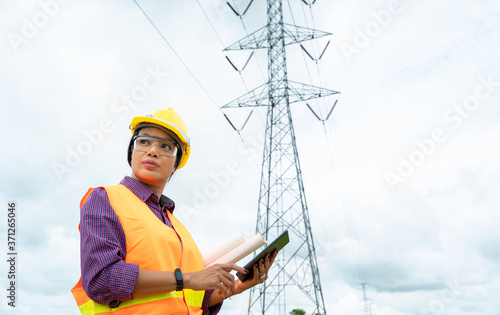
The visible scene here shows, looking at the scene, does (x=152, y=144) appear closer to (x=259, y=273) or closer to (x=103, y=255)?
(x=103, y=255)

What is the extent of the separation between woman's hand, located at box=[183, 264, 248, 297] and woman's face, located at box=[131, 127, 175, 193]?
592mm

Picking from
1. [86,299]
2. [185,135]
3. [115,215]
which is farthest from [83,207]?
[185,135]

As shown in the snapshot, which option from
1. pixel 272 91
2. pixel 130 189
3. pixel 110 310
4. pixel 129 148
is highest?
pixel 272 91

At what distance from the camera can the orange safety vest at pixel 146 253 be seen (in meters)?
1.72

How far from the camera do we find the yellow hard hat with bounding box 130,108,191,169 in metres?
2.25

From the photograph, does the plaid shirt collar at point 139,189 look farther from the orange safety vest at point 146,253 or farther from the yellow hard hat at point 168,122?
the yellow hard hat at point 168,122

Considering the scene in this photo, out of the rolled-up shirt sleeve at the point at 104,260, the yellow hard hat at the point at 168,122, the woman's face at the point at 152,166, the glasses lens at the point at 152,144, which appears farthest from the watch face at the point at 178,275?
the yellow hard hat at the point at 168,122

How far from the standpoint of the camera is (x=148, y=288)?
1663mm

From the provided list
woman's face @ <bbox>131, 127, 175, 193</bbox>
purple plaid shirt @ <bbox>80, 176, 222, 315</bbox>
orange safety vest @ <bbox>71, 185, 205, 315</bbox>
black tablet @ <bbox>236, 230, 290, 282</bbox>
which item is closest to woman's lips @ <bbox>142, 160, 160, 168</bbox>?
woman's face @ <bbox>131, 127, 175, 193</bbox>

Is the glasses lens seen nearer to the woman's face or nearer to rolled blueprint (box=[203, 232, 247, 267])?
the woman's face

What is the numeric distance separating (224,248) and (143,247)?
673mm

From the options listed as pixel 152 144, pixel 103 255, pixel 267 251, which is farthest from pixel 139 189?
pixel 267 251

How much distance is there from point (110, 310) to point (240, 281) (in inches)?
37.5

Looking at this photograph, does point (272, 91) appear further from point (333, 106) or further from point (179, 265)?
point (179, 265)
